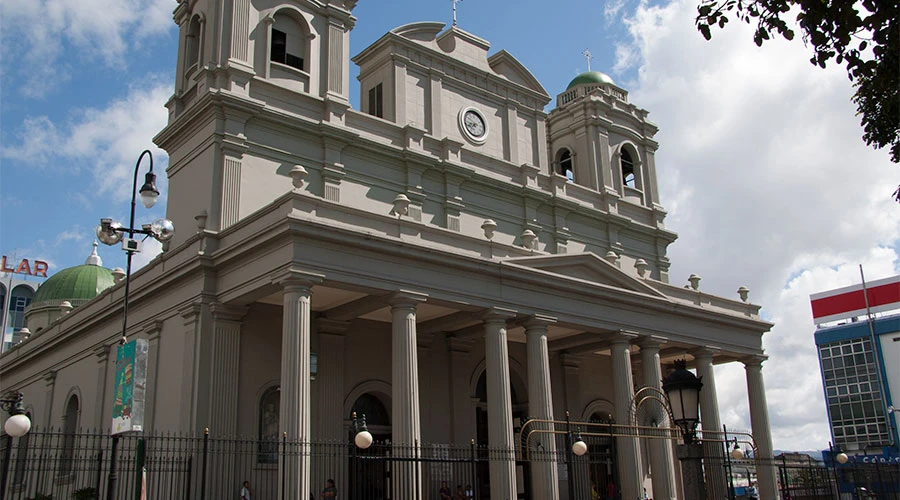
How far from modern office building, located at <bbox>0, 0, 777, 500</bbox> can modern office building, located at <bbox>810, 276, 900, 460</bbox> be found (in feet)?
125

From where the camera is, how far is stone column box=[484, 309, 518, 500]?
947 inches

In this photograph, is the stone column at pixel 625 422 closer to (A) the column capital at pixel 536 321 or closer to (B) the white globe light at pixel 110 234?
(A) the column capital at pixel 536 321

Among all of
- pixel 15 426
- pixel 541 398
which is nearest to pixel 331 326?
pixel 541 398

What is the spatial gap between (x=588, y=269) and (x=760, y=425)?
36.6ft

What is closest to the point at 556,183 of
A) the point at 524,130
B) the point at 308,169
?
the point at 524,130

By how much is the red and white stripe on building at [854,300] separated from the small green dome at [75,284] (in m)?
56.4

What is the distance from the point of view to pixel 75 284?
172 ft

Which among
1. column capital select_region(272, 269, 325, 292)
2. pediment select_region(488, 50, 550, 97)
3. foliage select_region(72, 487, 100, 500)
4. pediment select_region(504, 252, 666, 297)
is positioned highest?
pediment select_region(488, 50, 550, 97)

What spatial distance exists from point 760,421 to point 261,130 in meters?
22.3

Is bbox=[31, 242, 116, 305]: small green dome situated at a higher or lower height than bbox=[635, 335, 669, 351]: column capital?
higher

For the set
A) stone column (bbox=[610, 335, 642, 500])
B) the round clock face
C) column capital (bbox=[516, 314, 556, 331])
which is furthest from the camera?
the round clock face

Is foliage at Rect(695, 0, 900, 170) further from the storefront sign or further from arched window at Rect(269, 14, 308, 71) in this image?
the storefront sign

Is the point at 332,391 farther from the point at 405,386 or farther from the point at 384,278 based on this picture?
the point at 384,278

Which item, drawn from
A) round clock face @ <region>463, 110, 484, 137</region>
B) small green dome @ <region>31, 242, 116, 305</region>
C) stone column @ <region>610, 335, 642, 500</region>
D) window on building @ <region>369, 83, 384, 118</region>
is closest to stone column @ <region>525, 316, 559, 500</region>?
stone column @ <region>610, 335, 642, 500</region>
